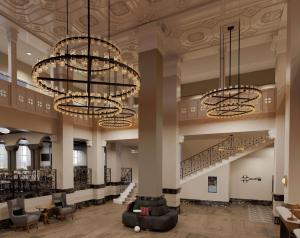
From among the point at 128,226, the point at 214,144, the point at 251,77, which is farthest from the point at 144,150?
the point at 251,77

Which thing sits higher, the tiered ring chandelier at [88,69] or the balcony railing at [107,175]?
the tiered ring chandelier at [88,69]

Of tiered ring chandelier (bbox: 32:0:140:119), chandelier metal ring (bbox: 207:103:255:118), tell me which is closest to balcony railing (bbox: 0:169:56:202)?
tiered ring chandelier (bbox: 32:0:140:119)

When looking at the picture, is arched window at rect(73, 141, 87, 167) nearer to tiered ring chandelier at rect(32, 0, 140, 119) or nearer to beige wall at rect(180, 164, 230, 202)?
beige wall at rect(180, 164, 230, 202)

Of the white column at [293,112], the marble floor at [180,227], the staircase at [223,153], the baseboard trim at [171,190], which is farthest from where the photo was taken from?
the staircase at [223,153]

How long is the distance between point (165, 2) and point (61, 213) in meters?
8.17

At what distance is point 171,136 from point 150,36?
4.20 m

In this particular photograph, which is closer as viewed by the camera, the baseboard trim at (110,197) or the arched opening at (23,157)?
the baseboard trim at (110,197)

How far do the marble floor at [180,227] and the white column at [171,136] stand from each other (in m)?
1.10

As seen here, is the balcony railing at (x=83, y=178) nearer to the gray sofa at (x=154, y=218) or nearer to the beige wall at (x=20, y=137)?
the beige wall at (x=20, y=137)

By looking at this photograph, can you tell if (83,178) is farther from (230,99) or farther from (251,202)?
(230,99)

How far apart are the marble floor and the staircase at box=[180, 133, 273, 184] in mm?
2397

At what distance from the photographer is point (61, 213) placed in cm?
900

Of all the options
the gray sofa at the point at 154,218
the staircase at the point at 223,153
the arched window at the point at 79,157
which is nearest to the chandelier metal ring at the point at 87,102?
the gray sofa at the point at 154,218

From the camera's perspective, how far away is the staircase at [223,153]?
1172 cm
